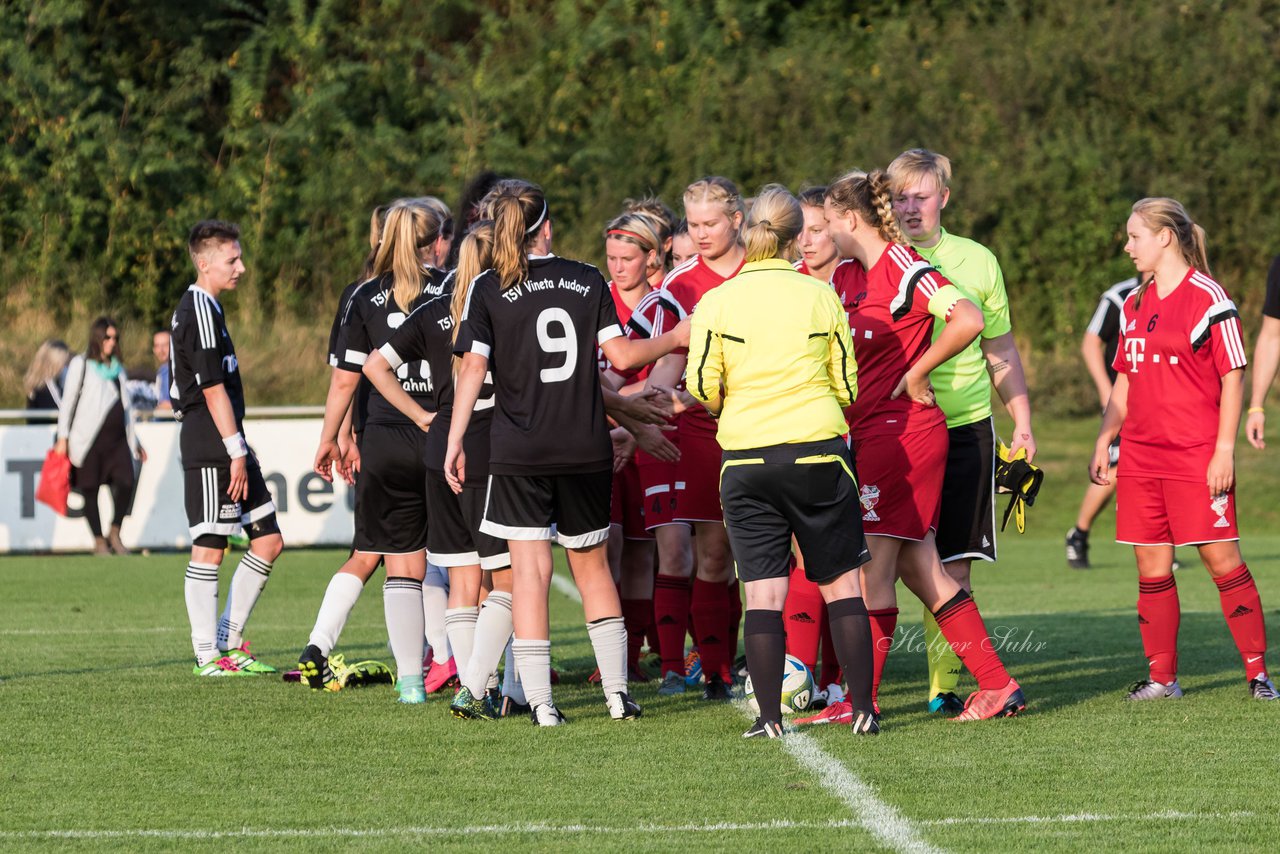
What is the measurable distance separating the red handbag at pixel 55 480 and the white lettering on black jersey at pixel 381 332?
28.8ft

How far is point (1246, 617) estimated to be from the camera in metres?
7.09

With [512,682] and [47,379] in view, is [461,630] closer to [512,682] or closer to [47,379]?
[512,682]

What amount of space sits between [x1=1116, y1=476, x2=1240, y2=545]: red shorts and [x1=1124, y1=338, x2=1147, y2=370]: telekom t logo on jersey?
1.56 ft

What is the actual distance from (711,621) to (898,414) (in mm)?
1376

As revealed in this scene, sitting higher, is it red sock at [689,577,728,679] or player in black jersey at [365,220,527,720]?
player in black jersey at [365,220,527,720]

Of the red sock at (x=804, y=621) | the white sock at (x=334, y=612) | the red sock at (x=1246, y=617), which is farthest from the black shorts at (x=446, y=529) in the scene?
the red sock at (x=1246, y=617)

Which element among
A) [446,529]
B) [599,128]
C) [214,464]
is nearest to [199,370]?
[214,464]

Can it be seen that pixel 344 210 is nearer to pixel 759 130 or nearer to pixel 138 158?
pixel 138 158

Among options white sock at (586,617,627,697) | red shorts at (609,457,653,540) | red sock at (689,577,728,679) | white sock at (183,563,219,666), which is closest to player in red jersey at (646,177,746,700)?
red sock at (689,577,728,679)

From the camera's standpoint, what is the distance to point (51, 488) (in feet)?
50.8

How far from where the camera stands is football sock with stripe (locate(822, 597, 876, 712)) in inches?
240

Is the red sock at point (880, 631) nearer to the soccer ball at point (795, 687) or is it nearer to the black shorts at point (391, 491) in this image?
the soccer ball at point (795, 687)

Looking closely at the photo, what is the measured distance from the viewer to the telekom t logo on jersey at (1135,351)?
7098mm

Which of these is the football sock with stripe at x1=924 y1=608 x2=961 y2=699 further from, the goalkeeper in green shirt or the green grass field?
the green grass field
